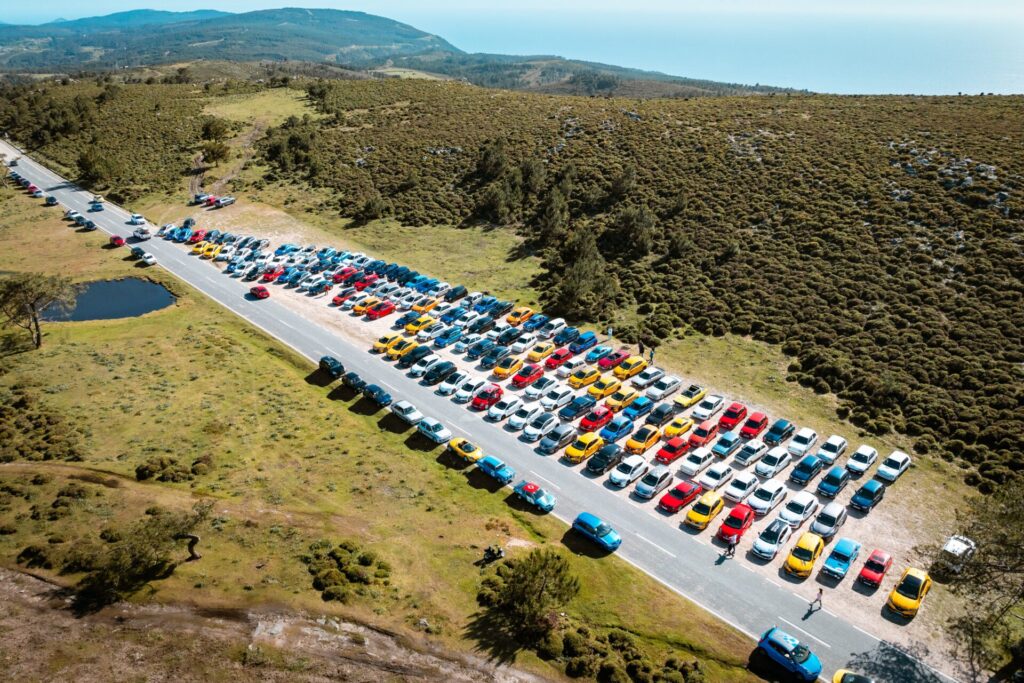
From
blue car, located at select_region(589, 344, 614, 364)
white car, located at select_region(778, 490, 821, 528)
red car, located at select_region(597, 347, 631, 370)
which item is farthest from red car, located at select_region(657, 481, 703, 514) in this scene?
blue car, located at select_region(589, 344, 614, 364)

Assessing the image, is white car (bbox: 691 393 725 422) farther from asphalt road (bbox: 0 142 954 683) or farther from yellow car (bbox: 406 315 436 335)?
yellow car (bbox: 406 315 436 335)

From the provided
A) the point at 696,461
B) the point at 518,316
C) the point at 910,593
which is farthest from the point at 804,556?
the point at 518,316

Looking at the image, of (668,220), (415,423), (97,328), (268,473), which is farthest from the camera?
(668,220)

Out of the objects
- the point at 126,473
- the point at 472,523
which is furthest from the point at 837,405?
the point at 126,473

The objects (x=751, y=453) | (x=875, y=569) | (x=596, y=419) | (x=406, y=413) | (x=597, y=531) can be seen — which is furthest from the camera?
(x=406, y=413)

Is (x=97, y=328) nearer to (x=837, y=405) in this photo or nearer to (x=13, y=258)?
(x=13, y=258)

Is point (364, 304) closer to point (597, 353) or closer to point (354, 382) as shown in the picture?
point (354, 382)
